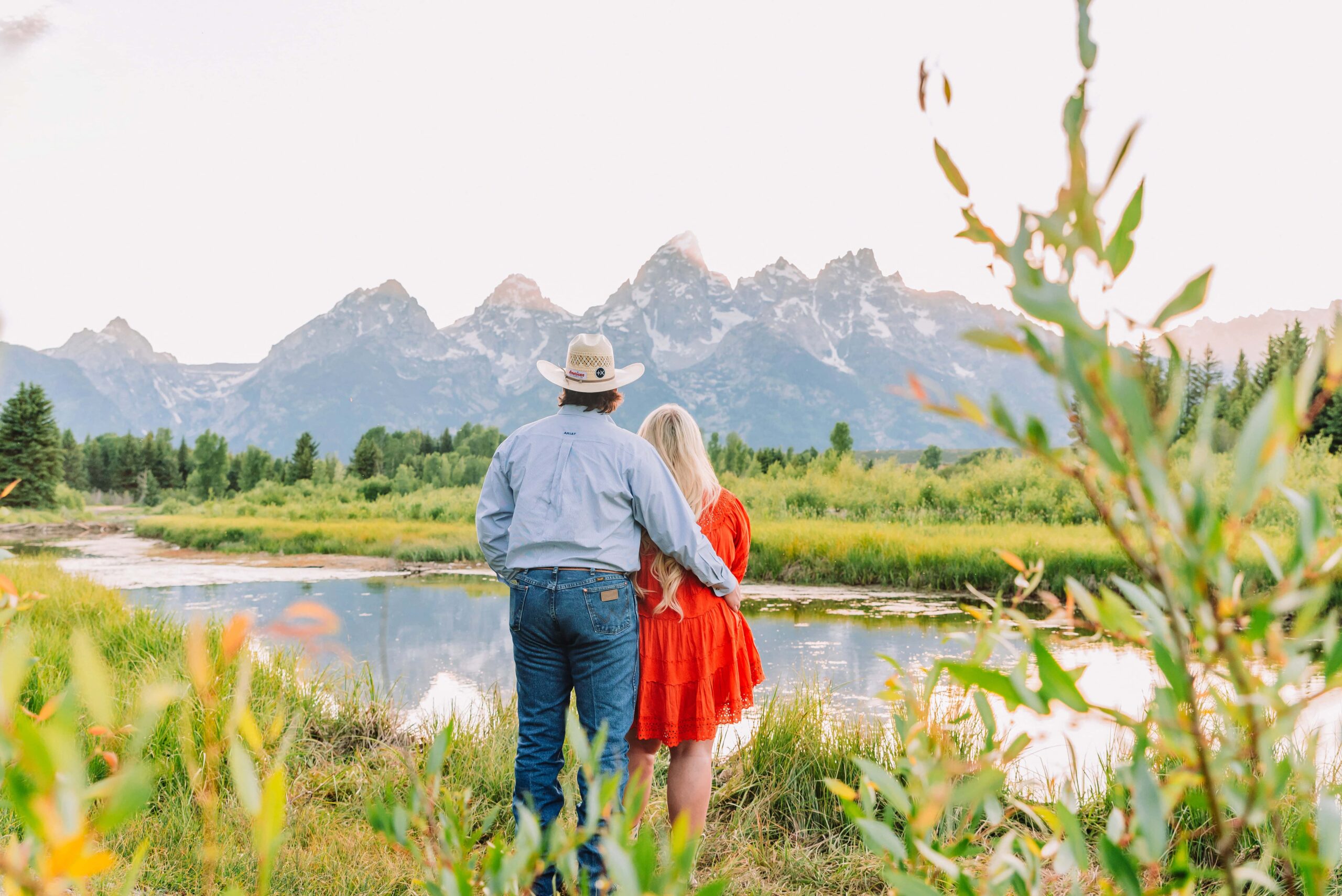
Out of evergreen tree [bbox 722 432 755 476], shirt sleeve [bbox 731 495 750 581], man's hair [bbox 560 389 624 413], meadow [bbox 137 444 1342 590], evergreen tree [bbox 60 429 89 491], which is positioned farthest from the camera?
evergreen tree [bbox 60 429 89 491]

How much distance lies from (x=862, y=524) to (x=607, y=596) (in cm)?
1603

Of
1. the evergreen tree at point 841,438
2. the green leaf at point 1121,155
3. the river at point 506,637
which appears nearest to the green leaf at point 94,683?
A: the green leaf at point 1121,155

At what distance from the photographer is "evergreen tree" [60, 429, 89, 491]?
54250 mm

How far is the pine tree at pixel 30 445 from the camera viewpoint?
32.4 m

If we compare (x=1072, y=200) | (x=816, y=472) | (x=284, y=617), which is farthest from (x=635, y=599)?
(x=816, y=472)

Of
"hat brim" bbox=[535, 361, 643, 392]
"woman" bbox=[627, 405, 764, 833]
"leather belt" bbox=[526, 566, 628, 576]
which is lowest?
"woman" bbox=[627, 405, 764, 833]

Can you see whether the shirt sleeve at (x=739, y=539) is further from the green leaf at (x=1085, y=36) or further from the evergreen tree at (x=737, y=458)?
the evergreen tree at (x=737, y=458)

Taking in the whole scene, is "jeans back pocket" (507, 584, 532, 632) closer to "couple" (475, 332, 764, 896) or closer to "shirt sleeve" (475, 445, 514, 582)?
"couple" (475, 332, 764, 896)

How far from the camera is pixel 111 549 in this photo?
21703 mm

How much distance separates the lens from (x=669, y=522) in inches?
103

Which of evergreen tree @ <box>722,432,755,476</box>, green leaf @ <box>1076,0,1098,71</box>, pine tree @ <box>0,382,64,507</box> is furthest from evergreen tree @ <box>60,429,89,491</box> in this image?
green leaf @ <box>1076,0,1098,71</box>

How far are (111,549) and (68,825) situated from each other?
2562cm

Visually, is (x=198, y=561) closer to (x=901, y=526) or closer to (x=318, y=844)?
(x=901, y=526)

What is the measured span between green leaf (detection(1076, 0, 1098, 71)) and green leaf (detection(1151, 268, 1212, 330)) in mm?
119
